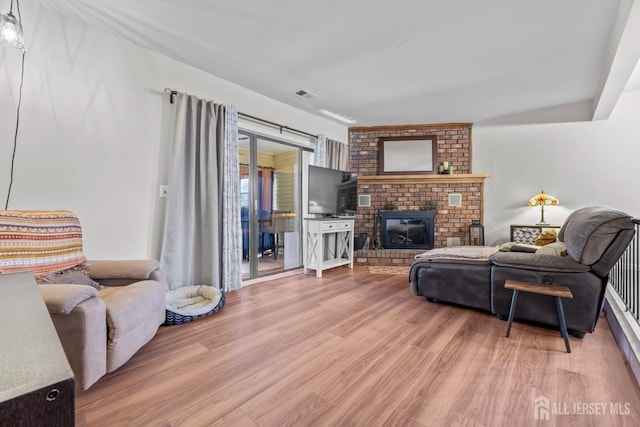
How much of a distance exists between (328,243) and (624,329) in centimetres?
343

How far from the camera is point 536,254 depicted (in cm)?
236

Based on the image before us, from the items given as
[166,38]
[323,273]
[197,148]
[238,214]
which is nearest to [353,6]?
[166,38]

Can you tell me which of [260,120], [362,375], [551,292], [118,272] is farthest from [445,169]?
[118,272]

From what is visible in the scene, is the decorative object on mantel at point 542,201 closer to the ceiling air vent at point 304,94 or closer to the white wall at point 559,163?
the white wall at point 559,163

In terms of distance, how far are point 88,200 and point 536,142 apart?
6.18 metres

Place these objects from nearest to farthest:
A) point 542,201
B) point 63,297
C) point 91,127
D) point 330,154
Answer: point 63,297
point 91,127
point 542,201
point 330,154

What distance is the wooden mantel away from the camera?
4.95 metres

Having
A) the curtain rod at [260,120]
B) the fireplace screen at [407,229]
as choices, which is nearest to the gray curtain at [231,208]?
the curtain rod at [260,120]

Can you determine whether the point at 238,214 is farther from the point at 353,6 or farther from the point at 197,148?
the point at 353,6

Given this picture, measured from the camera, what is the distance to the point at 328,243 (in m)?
4.77

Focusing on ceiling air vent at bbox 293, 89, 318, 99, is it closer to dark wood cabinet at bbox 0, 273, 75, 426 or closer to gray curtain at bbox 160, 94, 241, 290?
gray curtain at bbox 160, 94, 241, 290

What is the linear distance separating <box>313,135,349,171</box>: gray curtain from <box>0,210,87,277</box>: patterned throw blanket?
126 inches

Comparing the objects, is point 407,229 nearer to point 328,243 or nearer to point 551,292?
point 328,243

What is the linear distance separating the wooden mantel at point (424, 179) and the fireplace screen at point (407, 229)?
570 mm
